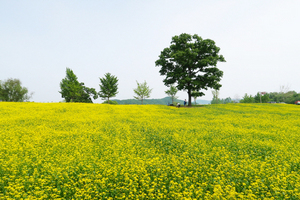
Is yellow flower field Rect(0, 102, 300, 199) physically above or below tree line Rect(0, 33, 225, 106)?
below

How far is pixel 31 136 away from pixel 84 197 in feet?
31.6

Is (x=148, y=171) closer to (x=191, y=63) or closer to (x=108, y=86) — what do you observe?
(x=191, y=63)

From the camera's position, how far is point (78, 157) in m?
8.74

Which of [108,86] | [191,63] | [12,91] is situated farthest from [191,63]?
[12,91]

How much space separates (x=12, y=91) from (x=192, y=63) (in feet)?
287

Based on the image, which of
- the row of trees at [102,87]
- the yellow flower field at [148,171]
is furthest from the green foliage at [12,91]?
the yellow flower field at [148,171]

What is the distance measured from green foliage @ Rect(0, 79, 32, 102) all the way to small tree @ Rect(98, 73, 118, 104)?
161 ft

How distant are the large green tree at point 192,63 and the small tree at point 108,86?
24.8 m

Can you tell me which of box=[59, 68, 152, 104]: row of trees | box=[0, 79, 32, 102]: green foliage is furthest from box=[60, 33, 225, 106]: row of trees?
box=[0, 79, 32, 102]: green foliage

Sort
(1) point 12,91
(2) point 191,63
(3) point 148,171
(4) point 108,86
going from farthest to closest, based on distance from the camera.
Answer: (1) point 12,91
(4) point 108,86
(2) point 191,63
(3) point 148,171

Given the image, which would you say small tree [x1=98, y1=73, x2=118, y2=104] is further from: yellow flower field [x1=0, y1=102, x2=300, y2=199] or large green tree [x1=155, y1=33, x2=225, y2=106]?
yellow flower field [x1=0, y1=102, x2=300, y2=199]

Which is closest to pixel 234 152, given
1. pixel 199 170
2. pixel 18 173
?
pixel 199 170

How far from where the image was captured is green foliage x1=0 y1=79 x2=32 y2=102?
7805cm

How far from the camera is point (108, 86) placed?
60500 mm
